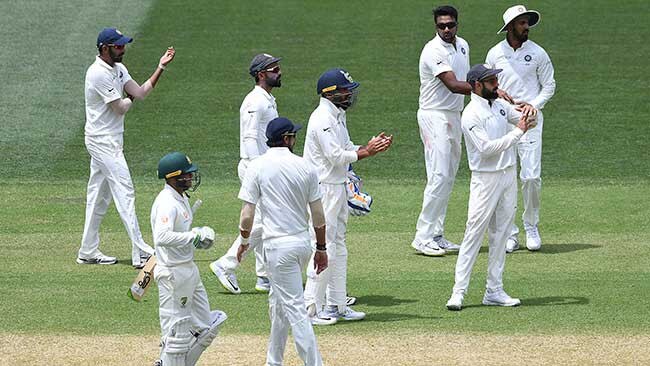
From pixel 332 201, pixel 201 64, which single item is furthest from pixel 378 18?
pixel 332 201

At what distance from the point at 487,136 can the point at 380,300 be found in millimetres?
2122

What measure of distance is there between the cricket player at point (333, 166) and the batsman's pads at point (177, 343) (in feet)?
7.07

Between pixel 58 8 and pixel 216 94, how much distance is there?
20.5ft

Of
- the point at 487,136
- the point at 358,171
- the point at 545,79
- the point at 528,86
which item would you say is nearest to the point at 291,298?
the point at 487,136

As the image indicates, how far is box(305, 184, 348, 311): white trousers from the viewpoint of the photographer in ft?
40.9

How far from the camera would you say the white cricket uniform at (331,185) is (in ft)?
40.5

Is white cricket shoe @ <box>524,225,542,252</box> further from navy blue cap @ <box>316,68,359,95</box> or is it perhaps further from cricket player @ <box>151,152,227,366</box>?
cricket player @ <box>151,152,227,366</box>

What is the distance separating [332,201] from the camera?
1249 cm

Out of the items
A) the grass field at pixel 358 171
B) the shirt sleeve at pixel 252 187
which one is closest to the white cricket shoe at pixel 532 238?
the grass field at pixel 358 171

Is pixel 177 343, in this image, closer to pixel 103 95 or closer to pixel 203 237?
pixel 203 237

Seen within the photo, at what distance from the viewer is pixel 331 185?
12523 mm

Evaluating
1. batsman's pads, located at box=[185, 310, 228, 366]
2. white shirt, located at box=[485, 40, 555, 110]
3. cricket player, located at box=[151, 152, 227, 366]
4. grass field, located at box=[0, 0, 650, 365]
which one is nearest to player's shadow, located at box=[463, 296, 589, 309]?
grass field, located at box=[0, 0, 650, 365]

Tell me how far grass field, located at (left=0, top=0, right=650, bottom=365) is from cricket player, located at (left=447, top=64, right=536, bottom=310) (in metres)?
0.31

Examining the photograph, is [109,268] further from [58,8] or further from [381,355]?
[58,8]
